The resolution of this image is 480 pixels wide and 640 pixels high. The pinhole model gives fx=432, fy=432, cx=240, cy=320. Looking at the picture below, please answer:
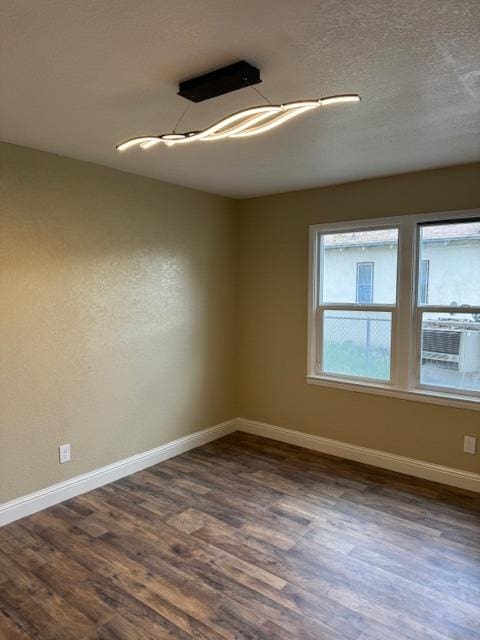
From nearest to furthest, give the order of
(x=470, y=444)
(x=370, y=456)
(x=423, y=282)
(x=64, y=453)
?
1. (x=64, y=453)
2. (x=470, y=444)
3. (x=423, y=282)
4. (x=370, y=456)

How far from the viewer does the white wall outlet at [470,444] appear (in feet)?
10.5

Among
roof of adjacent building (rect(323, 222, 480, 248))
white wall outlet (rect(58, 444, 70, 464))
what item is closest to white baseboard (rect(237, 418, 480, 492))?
roof of adjacent building (rect(323, 222, 480, 248))

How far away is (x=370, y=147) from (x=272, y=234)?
1606 mm

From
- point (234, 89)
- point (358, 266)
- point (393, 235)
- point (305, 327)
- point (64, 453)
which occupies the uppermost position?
point (234, 89)

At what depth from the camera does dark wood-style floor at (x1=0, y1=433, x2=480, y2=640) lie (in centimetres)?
195

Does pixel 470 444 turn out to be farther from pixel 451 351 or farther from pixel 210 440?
pixel 210 440

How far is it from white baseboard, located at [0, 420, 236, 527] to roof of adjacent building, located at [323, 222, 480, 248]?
7.12 feet

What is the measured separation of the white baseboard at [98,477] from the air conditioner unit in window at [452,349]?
7.07ft

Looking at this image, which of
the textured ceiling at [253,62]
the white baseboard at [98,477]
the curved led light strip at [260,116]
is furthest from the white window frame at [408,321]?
the curved led light strip at [260,116]

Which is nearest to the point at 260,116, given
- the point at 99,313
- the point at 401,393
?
the point at 99,313

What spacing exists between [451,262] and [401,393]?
1097 millimetres

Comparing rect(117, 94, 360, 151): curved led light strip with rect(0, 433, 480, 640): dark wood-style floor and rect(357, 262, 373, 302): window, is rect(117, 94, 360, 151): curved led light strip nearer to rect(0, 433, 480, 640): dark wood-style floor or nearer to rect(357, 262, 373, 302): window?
rect(357, 262, 373, 302): window

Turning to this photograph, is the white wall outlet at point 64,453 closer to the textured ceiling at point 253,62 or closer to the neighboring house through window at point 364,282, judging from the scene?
the textured ceiling at point 253,62

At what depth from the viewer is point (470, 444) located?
3213 mm
